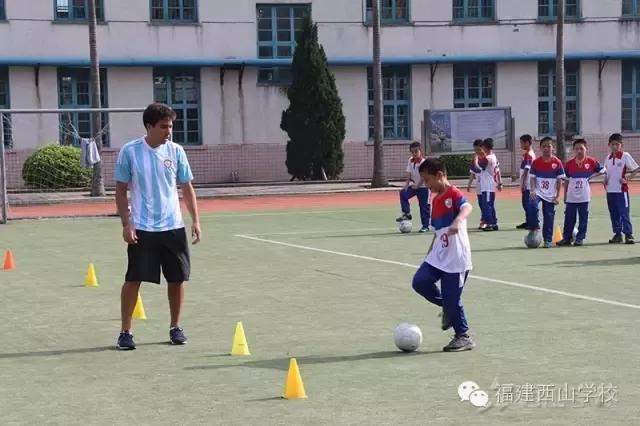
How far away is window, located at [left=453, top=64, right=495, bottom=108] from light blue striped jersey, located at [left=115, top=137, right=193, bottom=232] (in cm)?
3689

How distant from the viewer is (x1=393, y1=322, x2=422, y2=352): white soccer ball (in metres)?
9.98

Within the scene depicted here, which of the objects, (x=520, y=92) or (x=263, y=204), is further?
(x=520, y=92)

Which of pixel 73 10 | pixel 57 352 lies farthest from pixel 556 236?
pixel 73 10

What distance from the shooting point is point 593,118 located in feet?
Result: 156

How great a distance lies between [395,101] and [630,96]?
374 inches

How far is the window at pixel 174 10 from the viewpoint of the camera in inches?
1719

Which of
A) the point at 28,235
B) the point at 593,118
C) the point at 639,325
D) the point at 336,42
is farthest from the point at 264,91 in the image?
the point at 639,325

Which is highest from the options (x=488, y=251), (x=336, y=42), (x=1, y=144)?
(x=336, y=42)

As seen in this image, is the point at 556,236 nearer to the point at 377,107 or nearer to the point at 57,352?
the point at 57,352

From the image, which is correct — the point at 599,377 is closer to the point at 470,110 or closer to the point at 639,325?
the point at 639,325

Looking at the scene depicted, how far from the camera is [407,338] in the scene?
32.7 ft

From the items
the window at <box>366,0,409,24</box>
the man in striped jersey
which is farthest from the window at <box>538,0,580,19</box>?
the man in striped jersey

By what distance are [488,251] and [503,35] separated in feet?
95.5

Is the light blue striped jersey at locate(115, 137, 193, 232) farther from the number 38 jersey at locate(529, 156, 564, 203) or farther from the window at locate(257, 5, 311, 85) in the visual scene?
the window at locate(257, 5, 311, 85)
